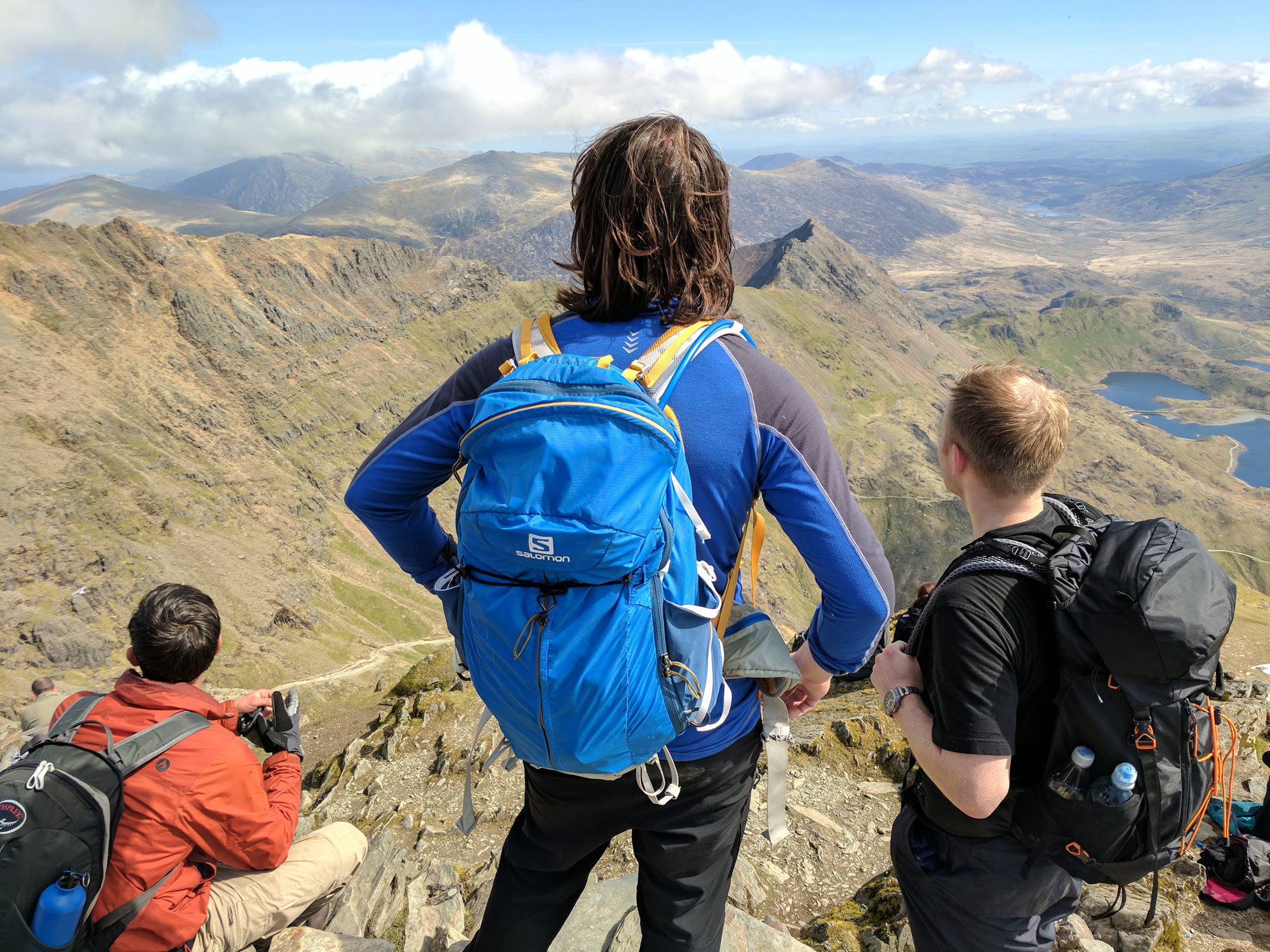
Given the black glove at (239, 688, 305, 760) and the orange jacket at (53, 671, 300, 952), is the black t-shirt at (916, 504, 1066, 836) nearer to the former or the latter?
the orange jacket at (53, 671, 300, 952)

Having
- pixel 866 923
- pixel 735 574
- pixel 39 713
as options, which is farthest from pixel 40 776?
pixel 39 713

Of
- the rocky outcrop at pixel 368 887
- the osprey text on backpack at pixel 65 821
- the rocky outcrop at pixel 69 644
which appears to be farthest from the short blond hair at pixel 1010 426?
the rocky outcrop at pixel 69 644

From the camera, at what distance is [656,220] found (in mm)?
2990

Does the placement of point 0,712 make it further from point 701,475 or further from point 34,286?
point 34,286

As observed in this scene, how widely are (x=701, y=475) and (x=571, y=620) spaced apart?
839 millimetres

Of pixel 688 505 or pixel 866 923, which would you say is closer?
pixel 688 505

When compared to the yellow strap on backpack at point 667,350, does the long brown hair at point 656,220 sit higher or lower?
higher

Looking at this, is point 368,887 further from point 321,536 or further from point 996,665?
point 321,536

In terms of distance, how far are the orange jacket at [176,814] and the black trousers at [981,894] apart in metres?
4.53

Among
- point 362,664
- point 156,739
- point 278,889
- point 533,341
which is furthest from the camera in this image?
point 362,664

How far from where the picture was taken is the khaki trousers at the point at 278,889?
5.37m

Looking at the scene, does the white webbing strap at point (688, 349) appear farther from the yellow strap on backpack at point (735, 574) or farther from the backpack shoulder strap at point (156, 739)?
the backpack shoulder strap at point (156, 739)

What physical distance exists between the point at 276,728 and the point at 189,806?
3.96ft

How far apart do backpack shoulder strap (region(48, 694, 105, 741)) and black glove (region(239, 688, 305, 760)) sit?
1.14m
